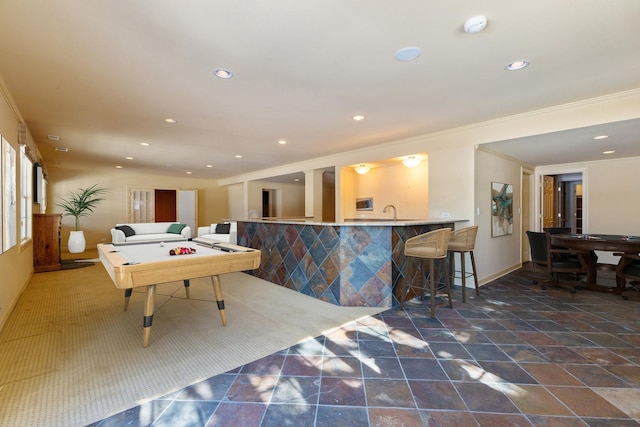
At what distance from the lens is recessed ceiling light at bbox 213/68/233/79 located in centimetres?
259

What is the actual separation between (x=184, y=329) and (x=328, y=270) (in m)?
1.74

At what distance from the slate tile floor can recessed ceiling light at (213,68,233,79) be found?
98.0 inches

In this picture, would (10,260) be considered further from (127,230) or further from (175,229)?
(175,229)

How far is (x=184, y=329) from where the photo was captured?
2.84 metres

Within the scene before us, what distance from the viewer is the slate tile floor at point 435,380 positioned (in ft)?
5.35

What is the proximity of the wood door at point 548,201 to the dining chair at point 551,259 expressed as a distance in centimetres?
256

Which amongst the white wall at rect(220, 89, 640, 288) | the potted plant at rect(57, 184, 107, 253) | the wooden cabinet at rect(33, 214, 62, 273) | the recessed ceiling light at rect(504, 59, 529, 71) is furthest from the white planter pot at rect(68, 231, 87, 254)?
the recessed ceiling light at rect(504, 59, 529, 71)

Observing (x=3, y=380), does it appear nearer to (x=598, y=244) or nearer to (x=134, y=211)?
(x=598, y=244)

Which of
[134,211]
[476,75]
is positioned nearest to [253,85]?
[476,75]

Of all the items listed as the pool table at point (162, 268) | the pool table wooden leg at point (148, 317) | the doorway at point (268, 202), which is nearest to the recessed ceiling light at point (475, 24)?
the pool table at point (162, 268)

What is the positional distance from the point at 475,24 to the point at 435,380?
242 cm

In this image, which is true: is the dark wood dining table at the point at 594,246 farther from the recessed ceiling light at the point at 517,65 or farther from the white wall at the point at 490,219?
the recessed ceiling light at the point at 517,65

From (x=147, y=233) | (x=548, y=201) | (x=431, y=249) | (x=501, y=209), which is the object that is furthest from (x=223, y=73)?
(x=548, y=201)

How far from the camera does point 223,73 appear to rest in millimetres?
2643
